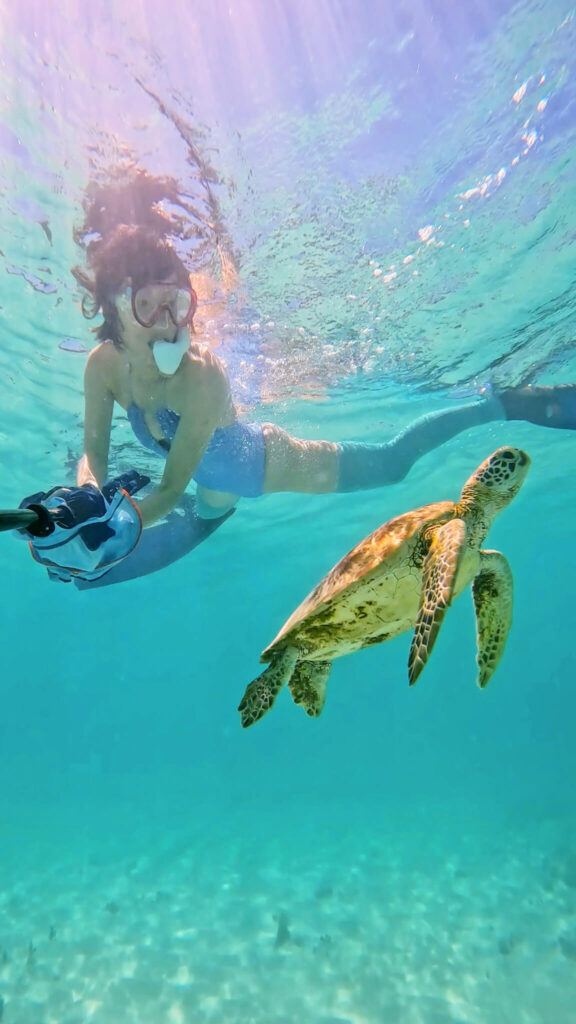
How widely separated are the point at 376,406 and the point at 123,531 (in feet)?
36.9

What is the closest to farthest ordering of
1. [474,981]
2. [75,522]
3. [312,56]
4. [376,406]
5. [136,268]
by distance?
[75,522], [136,268], [312,56], [474,981], [376,406]

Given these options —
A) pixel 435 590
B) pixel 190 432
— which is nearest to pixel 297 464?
pixel 190 432

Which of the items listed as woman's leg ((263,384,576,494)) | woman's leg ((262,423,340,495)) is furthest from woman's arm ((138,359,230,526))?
woman's leg ((263,384,576,494))

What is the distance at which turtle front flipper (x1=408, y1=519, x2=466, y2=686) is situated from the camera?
236cm

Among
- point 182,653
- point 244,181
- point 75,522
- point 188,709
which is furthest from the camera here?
point 188,709

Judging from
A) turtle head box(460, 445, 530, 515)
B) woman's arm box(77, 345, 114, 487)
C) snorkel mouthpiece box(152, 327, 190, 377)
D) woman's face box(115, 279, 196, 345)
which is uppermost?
woman's face box(115, 279, 196, 345)

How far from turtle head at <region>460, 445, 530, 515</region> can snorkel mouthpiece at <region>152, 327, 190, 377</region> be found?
3.04 meters

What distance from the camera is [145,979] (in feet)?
28.1

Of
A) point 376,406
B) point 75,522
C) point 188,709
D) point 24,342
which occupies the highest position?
point 376,406

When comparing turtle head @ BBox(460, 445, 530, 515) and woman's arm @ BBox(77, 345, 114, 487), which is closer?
turtle head @ BBox(460, 445, 530, 515)

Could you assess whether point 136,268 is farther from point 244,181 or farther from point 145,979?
point 145,979

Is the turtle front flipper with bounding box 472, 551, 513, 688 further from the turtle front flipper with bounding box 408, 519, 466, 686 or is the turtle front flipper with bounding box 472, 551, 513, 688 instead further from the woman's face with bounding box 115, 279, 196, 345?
the woman's face with bounding box 115, 279, 196, 345

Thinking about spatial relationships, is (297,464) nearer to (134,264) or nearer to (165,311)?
(165,311)

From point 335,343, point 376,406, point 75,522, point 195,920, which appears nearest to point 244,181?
point 335,343
